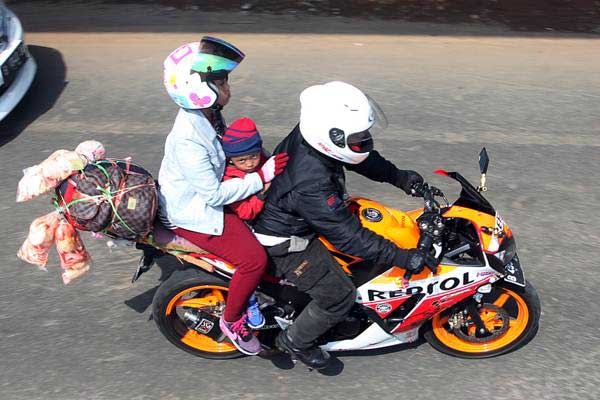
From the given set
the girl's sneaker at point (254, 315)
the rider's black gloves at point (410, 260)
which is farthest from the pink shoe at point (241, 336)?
the rider's black gloves at point (410, 260)

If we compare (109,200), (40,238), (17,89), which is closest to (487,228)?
(109,200)

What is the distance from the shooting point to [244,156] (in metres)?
4.02

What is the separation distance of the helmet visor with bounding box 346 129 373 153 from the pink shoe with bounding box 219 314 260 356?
1.27m

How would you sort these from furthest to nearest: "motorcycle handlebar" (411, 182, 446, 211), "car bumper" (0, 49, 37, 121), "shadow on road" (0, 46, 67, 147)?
"shadow on road" (0, 46, 67, 147), "car bumper" (0, 49, 37, 121), "motorcycle handlebar" (411, 182, 446, 211)

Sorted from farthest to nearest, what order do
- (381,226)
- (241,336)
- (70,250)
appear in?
(241,336)
(381,226)
(70,250)

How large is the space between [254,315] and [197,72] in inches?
59.1

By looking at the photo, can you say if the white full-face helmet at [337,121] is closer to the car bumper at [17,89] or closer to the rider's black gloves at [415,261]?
the rider's black gloves at [415,261]

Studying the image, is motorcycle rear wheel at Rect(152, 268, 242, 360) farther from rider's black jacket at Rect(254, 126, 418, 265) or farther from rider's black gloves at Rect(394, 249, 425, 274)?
rider's black gloves at Rect(394, 249, 425, 274)

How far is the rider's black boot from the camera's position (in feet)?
14.5

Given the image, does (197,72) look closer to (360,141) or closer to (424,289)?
(360,141)

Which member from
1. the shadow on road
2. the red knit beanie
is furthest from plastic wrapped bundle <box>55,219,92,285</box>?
the shadow on road

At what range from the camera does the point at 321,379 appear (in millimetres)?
4539

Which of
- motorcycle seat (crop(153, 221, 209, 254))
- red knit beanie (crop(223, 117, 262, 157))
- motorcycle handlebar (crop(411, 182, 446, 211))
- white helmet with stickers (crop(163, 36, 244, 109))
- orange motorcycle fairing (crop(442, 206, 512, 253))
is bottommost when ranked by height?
motorcycle seat (crop(153, 221, 209, 254))

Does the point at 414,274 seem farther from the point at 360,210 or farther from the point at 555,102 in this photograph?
the point at 555,102
